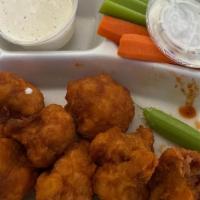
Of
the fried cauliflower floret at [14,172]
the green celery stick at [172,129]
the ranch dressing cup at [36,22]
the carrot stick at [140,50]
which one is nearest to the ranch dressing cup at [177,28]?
the carrot stick at [140,50]

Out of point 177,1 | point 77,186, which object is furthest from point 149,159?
point 177,1

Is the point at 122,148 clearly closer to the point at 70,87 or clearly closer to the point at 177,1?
the point at 70,87

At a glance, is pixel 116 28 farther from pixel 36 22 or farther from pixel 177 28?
pixel 36 22

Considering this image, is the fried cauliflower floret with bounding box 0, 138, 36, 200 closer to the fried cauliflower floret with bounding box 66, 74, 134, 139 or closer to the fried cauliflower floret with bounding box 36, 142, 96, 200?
the fried cauliflower floret with bounding box 36, 142, 96, 200

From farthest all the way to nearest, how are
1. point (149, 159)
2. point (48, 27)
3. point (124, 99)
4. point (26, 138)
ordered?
point (48, 27) < point (124, 99) < point (26, 138) < point (149, 159)

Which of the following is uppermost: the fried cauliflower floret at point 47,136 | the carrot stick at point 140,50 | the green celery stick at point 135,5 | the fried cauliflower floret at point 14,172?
the green celery stick at point 135,5

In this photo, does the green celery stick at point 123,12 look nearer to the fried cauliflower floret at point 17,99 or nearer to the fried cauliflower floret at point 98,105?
the fried cauliflower floret at point 98,105
